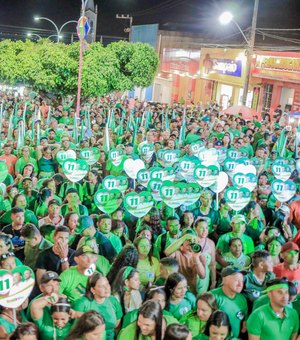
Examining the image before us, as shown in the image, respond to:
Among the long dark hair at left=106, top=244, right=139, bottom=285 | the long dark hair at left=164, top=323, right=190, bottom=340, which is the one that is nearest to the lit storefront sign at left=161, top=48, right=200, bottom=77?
the long dark hair at left=106, top=244, right=139, bottom=285

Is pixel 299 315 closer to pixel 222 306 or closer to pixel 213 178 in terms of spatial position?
pixel 222 306

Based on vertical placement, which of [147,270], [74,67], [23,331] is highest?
[74,67]

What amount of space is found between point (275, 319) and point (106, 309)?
137cm

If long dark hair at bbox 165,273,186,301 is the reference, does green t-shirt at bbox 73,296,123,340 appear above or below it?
below

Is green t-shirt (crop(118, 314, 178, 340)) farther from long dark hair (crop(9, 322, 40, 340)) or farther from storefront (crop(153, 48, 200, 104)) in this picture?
storefront (crop(153, 48, 200, 104))

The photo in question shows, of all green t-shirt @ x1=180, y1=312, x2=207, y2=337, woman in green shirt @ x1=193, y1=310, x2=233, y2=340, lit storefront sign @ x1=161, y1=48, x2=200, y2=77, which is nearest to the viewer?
woman in green shirt @ x1=193, y1=310, x2=233, y2=340

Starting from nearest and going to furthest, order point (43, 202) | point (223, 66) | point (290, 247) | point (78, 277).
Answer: point (78, 277)
point (290, 247)
point (43, 202)
point (223, 66)

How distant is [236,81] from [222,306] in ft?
84.2

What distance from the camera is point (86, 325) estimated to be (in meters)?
3.94

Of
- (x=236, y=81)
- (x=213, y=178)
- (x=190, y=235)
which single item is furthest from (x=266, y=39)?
(x=190, y=235)

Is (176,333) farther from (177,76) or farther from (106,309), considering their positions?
(177,76)

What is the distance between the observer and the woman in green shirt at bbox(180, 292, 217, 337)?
449 cm

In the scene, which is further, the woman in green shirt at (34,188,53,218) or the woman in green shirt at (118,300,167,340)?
the woman in green shirt at (34,188,53,218)

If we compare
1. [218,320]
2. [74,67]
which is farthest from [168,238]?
[74,67]
